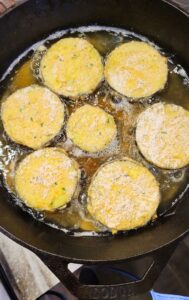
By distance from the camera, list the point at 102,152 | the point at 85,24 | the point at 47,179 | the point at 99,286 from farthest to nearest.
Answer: the point at 85,24 < the point at 102,152 < the point at 47,179 < the point at 99,286

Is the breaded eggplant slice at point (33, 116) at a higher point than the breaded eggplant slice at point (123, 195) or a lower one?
higher

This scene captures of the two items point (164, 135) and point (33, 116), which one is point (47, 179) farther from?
point (164, 135)

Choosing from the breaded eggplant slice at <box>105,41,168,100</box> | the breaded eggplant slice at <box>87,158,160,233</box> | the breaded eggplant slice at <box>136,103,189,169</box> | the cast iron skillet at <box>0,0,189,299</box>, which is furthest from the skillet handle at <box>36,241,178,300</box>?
the breaded eggplant slice at <box>105,41,168,100</box>

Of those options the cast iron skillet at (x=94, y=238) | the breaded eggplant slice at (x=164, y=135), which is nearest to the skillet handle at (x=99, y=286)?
the cast iron skillet at (x=94, y=238)

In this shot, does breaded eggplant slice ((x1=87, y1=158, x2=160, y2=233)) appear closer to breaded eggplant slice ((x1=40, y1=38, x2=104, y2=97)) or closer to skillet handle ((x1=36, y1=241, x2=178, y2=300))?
skillet handle ((x1=36, y1=241, x2=178, y2=300))

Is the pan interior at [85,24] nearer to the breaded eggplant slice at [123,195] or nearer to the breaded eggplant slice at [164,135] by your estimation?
the breaded eggplant slice at [123,195]

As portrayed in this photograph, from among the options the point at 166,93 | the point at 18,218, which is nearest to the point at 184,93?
the point at 166,93

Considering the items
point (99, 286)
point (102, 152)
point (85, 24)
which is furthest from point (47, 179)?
point (85, 24)
